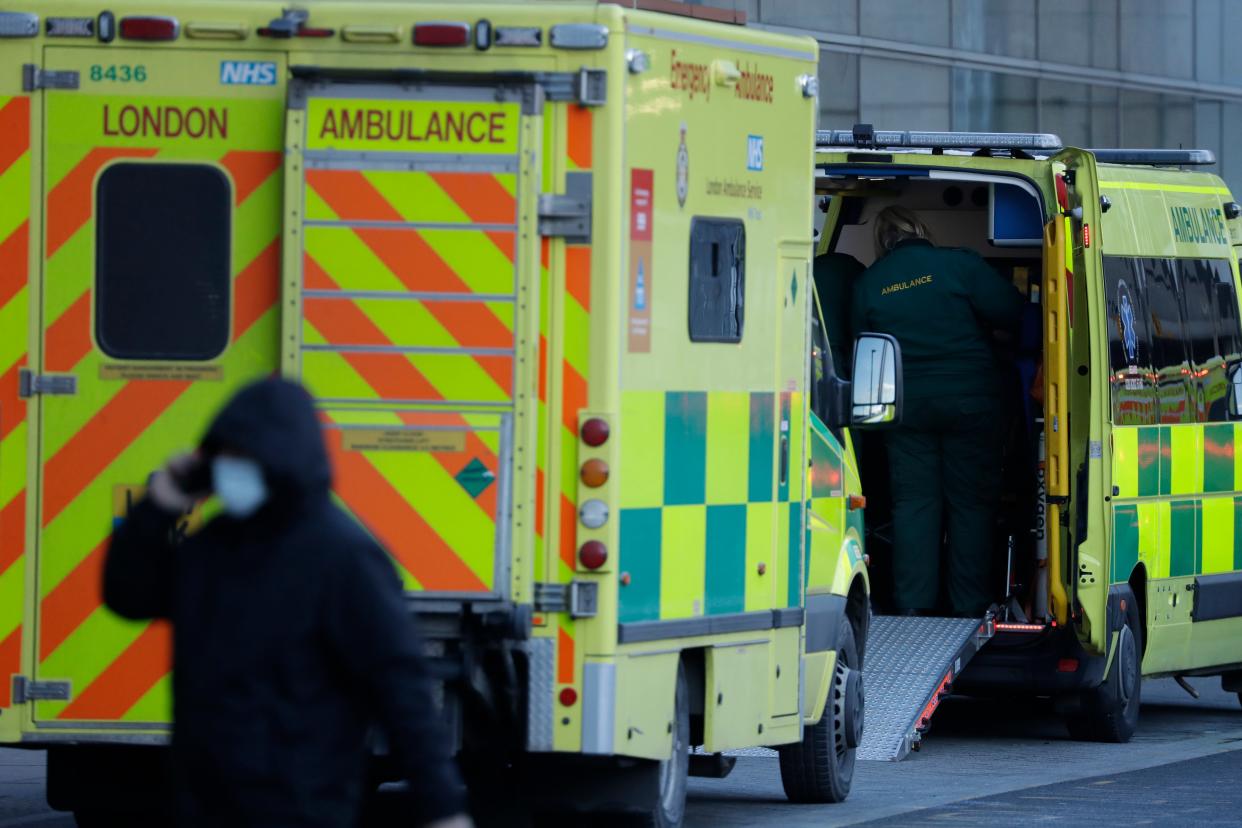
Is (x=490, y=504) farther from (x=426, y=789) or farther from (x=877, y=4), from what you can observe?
(x=877, y=4)

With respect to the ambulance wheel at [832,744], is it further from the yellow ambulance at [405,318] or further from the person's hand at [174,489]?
the person's hand at [174,489]

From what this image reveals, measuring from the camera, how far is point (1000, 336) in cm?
1312

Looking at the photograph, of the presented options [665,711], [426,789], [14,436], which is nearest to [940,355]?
[665,711]

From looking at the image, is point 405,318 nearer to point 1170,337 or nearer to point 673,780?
point 673,780

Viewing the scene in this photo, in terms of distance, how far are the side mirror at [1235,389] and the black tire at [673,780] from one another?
6348 millimetres

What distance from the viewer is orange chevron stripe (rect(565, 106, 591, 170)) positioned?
25.7 ft

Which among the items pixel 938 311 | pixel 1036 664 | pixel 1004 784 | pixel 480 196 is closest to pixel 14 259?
pixel 480 196

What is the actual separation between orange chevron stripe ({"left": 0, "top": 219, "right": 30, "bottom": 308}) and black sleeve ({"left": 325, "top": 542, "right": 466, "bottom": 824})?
390 centimetres

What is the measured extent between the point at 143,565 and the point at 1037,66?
74.7 ft

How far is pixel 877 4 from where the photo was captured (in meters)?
23.4

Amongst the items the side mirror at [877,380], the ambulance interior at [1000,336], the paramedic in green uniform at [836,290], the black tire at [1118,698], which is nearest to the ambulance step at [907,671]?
the ambulance interior at [1000,336]

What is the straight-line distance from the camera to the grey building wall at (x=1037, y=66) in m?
22.9

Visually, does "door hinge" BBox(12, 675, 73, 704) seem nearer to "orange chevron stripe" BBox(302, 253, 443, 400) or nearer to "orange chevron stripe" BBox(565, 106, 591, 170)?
"orange chevron stripe" BBox(302, 253, 443, 400)

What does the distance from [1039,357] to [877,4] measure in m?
10.9
